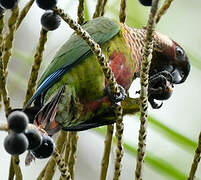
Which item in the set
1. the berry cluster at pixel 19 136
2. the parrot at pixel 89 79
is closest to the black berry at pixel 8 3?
the berry cluster at pixel 19 136

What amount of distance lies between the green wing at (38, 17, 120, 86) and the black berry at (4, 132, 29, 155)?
65cm

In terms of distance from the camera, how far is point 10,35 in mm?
1095

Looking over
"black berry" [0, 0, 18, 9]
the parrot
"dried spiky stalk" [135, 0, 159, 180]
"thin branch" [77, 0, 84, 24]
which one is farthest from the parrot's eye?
"black berry" [0, 0, 18, 9]

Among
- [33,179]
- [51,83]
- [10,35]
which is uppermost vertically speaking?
[10,35]

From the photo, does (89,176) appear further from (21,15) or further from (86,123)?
(21,15)

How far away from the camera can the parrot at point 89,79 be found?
124cm

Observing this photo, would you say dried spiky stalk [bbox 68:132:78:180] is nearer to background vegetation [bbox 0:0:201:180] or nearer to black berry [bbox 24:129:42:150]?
black berry [bbox 24:129:42:150]

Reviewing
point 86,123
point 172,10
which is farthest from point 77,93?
point 172,10

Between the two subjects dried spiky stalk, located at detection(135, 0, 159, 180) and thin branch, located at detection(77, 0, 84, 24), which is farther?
thin branch, located at detection(77, 0, 84, 24)

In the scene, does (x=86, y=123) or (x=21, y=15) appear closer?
(x=21, y=15)

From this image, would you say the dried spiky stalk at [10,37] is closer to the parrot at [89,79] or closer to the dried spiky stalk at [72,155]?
the parrot at [89,79]

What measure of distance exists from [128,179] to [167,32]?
2.98 feet

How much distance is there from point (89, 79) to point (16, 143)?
0.71 meters

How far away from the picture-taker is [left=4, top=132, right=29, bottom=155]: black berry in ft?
2.06
